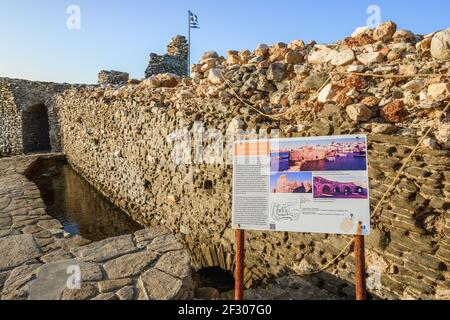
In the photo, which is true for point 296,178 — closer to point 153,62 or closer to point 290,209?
point 290,209

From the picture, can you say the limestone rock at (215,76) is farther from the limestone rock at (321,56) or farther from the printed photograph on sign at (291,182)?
the printed photograph on sign at (291,182)

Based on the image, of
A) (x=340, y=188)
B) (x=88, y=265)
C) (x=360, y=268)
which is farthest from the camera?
(x=88, y=265)

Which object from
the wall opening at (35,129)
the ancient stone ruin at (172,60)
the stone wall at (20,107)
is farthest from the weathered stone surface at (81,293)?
the wall opening at (35,129)

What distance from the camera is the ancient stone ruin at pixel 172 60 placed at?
40.3 ft

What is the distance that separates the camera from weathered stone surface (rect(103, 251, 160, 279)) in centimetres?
258

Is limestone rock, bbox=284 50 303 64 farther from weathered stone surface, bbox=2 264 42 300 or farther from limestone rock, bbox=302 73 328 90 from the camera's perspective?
weathered stone surface, bbox=2 264 42 300

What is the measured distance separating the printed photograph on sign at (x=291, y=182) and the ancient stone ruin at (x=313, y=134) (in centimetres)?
84

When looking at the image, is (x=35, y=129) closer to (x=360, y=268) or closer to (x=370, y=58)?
(x=370, y=58)

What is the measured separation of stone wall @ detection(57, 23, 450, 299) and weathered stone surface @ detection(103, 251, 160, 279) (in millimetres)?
1404

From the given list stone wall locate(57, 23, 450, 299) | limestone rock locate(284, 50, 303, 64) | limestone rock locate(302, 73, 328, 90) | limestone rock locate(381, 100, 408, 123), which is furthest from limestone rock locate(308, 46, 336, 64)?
limestone rock locate(381, 100, 408, 123)

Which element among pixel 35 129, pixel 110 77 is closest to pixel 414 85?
pixel 110 77

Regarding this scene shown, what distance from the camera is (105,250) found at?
9.79ft

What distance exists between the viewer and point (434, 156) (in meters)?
2.46

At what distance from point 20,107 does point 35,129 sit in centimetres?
133
